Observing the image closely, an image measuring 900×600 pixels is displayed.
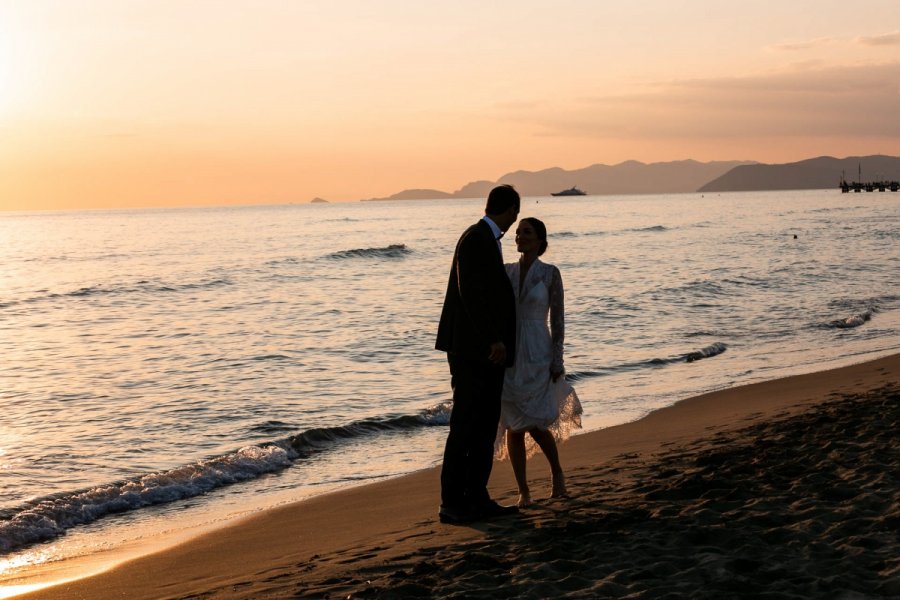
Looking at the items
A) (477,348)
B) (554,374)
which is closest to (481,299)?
(477,348)

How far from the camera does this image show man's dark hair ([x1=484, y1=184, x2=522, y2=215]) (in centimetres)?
599

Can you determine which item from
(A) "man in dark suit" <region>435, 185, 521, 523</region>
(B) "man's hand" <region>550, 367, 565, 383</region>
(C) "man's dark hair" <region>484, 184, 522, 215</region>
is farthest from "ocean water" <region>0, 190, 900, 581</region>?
(C) "man's dark hair" <region>484, 184, 522, 215</region>

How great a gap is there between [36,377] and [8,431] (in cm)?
440

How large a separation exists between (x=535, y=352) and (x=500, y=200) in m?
1.06

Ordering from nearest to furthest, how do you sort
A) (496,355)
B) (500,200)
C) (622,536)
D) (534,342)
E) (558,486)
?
(622,536)
(496,355)
(500,200)
(534,342)
(558,486)

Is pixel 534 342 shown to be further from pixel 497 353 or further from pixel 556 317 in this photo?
pixel 497 353

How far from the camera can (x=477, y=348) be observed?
5934 mm

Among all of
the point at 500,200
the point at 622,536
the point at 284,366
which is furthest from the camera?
the point at 284,366

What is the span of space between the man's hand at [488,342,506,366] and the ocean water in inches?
142

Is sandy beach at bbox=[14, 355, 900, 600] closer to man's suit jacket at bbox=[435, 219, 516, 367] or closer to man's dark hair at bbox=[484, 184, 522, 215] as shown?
man's suit jacket at bbox=[435, 219, 516, 367]

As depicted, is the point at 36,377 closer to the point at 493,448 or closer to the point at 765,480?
the point at 493,448

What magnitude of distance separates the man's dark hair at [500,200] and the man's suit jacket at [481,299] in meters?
0.15

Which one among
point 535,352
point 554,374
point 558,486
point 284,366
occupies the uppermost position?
point 535,352

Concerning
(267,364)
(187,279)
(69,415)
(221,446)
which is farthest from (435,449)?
(187,279)
